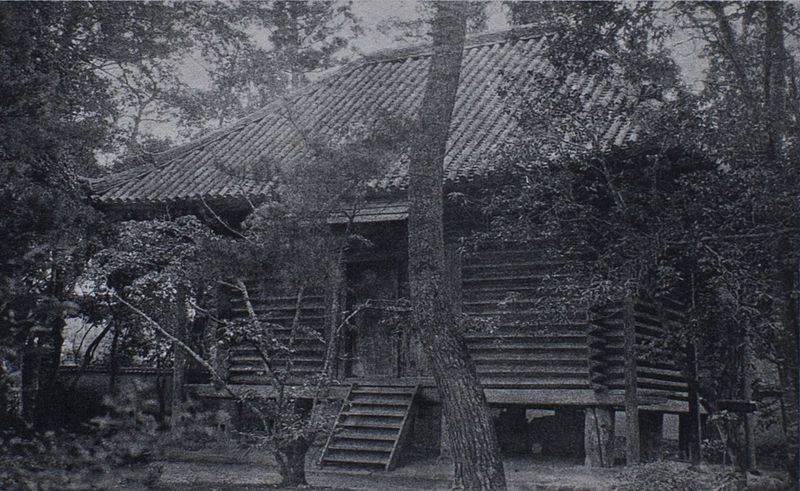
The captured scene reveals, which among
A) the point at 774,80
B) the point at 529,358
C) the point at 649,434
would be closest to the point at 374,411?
the point at 529,358

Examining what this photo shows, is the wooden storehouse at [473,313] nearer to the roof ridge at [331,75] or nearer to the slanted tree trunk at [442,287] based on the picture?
the roof ridge at [331,75]

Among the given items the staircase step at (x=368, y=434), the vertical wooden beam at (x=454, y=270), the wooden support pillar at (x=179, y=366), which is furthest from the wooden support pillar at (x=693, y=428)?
the wooden support pillar at (x=179, y=366)

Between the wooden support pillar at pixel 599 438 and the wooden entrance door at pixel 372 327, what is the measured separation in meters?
2.99

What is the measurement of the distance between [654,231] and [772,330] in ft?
4.59

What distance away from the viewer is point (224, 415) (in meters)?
10.2

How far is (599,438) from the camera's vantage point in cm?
885

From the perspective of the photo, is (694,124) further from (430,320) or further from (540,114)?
(430,320)

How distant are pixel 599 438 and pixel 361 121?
549cm

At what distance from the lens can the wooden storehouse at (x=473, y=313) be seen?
356 inches

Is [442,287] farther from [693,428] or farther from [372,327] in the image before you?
[693,428]

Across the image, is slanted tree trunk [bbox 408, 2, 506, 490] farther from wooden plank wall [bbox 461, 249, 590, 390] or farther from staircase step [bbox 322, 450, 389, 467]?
staircase step [bbox 322, 450, 389, 467]

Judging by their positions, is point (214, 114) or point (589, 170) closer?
point (589, 170)

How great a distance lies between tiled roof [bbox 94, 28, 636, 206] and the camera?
392 inches

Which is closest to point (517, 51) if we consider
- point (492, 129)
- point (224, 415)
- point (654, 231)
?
point (492, 129)
